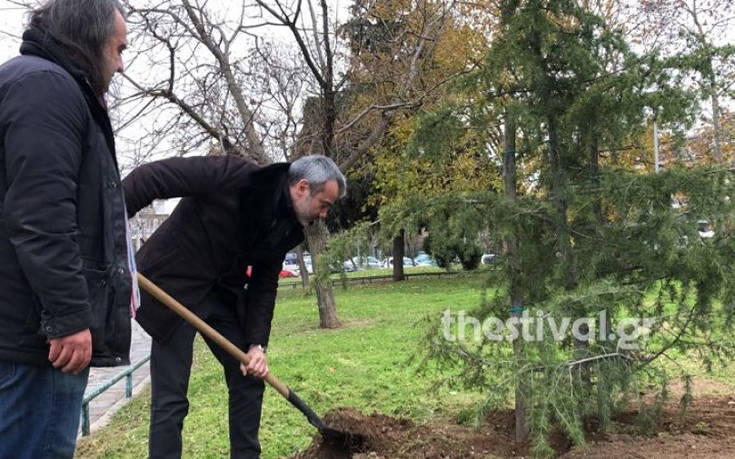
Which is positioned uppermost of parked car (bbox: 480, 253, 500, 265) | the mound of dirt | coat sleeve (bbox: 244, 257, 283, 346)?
parked car (bbox: 480, 253, 500, 265)

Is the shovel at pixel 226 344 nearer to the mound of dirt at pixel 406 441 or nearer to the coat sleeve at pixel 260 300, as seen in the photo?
the mound of dirt at pixel 406 441

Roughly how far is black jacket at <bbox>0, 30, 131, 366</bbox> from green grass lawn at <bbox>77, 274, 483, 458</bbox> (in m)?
2.38

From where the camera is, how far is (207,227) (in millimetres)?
3350

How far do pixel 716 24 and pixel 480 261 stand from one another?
13.7 metres

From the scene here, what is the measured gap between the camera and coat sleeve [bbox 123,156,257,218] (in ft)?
10.2

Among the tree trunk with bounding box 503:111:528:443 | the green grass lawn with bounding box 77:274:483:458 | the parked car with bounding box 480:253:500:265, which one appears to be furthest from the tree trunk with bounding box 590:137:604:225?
the green grass lawn with bounding box 77:274:483:458

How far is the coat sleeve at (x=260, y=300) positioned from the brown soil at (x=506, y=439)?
861mm

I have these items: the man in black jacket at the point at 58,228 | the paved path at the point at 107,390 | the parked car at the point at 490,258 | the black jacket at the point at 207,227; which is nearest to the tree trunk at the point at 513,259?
the parked car at the point at 490,258

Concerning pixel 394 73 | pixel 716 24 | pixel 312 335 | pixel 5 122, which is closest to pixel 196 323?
pixel 5 122

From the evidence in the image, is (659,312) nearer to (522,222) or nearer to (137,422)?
(522,222)

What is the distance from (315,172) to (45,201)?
5.25 ft

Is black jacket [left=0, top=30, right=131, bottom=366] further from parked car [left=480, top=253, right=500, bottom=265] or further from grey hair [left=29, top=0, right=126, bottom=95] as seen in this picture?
parked car [left=480, top=253, right=500, bottom=265]

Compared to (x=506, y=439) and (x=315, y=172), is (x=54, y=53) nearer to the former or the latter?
(x=315, y=172)

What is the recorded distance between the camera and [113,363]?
206 cm
